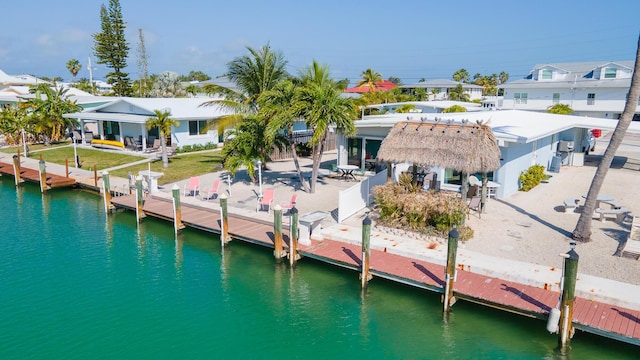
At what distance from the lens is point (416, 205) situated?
1483cm

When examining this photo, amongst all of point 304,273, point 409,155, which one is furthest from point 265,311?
point 409,155

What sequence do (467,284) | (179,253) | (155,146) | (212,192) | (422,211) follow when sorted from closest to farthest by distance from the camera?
(467,284) < (422,211) < (179,253) < (212,192) < (155,146)

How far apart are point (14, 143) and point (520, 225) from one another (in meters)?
39.2

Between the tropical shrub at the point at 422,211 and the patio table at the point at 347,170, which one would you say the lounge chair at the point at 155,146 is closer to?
the patio table at the point at 347,170

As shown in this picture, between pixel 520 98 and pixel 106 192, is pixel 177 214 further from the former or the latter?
pixel 520 98

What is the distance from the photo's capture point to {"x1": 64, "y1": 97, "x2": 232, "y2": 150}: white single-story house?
34.0 metres

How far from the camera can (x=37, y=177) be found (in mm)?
25656

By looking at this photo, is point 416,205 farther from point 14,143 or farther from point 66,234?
point 14,143

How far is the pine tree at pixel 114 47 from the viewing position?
56531 mm

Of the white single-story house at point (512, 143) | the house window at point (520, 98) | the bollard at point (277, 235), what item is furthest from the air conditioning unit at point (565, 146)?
the house window at point (520, 98)

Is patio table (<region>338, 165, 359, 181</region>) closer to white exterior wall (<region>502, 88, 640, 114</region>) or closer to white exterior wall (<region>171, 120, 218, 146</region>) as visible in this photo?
white exterior wall (<region>171, 120, 218, 146</region>)

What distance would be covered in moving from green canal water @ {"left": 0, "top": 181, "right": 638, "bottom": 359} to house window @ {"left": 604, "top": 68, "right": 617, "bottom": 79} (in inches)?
1971

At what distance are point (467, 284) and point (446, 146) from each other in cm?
571

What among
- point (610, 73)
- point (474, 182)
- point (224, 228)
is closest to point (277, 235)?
point (224, 228)
